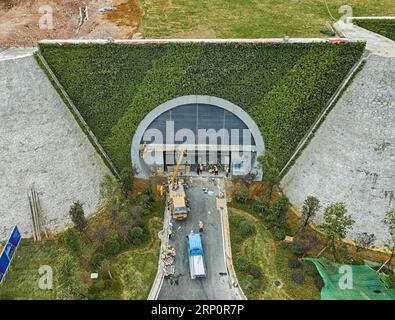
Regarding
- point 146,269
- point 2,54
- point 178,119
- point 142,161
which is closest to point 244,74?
point 178,119

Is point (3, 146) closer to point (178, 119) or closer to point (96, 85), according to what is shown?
point (96, 85)

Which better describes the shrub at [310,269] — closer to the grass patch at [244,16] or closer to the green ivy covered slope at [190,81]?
the green ivy covered slope at [190,81]

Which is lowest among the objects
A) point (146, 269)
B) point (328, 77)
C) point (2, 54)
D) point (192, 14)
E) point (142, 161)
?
point (146, 269)

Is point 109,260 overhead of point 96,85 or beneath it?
beneath

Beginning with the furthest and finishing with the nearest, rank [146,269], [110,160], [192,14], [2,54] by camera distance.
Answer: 1. [192,14]
2. [110,160]
3. [2,54]
4. [146,269]

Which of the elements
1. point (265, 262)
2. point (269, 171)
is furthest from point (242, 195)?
point (265, 262)

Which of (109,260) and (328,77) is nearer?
(109,260)
